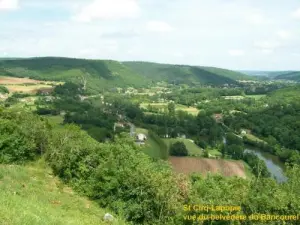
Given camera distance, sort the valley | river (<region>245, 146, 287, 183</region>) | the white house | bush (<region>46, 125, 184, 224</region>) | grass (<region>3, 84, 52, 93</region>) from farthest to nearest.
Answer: grass (<region>3, 84, 52, 93</region>)
the white house
river (<region>245, 146, 287, 183</region>)
the valley
bush (<region>46, 125, 184, 224</region>)

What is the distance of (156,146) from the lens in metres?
96.2

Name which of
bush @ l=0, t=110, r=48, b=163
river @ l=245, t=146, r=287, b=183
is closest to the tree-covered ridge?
bush @ l=0, t=110, r=48, b=163

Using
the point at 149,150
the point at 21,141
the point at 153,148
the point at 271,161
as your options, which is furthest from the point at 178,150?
the point at 21,141

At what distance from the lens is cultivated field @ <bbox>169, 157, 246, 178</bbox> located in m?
75.6

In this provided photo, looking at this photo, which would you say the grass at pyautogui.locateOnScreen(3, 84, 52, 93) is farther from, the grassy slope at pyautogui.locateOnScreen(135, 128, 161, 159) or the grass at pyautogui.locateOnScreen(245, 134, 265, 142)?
the grass at pyautogui.locateOnScreen(245, 134, 265, 142)

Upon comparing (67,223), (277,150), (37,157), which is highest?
(67,223)

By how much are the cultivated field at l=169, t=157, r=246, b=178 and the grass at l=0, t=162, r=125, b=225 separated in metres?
48.7

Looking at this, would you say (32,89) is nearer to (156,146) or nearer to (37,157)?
(156,146)

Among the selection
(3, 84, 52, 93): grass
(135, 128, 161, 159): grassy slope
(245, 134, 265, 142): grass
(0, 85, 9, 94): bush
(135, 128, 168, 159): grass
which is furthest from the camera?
(3, 84, 52, 93): grass

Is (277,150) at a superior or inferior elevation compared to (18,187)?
inferior

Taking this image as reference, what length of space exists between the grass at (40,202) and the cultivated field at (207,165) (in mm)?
48674

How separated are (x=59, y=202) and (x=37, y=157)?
42.8 ft

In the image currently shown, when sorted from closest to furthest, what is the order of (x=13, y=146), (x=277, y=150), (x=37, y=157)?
(x=13, y=146) → (x=37, y=157) → (x=277, y=150)

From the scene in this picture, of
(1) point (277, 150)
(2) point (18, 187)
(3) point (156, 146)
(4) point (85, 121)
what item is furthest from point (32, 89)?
Result: (2) point (18, 187)
